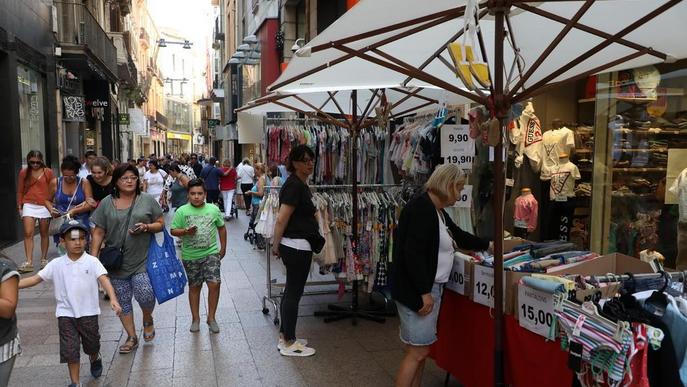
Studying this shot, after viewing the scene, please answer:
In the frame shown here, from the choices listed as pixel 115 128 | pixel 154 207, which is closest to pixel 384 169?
pixel 154 207

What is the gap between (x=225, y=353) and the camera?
5.08 m

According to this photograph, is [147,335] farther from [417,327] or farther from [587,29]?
[587,29]

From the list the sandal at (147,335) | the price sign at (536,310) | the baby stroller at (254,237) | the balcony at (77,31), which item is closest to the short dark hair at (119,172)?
the sandal at (147,335)

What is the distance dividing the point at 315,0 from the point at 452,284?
14.0 meters

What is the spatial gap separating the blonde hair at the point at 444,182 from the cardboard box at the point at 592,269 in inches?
25.5

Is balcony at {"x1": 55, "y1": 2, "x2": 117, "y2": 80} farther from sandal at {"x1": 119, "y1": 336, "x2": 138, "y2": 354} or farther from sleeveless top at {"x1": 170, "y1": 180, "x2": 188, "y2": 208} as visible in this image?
sandal at {"x1": 119, "y1": 336, "x2": 138, "y2": 354}

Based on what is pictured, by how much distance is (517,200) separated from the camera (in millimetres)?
7609

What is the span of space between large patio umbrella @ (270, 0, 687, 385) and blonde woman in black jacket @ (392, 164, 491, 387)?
0.37 m

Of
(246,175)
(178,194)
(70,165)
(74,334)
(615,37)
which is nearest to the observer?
(615,37)

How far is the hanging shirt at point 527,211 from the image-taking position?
7.46 m

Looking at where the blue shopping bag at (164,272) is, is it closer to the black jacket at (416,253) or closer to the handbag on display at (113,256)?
the handbag on display at (113,256)

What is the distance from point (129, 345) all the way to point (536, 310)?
3.68 metres

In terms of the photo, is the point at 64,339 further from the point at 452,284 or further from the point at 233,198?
the point at 233,198

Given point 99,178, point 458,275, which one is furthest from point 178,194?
point 458,275
